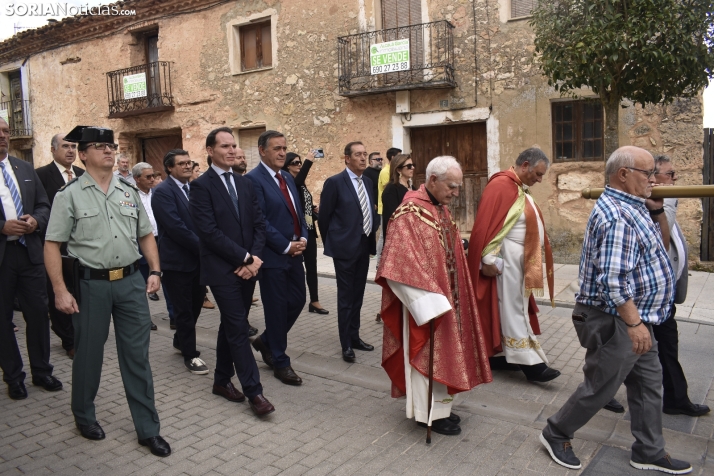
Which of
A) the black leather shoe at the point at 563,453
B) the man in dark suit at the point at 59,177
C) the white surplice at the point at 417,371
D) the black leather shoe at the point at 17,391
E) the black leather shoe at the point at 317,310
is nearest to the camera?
the black leather shoe at the point at 563,453

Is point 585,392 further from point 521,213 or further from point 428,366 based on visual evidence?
point 521,213

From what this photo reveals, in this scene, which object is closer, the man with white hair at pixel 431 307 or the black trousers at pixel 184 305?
the man with white hair at pixel 431 307

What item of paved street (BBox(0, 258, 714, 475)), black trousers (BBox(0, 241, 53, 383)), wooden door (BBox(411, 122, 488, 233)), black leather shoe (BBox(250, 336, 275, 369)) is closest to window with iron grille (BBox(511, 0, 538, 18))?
wooden door (BBox(411, 122, 488, 233))

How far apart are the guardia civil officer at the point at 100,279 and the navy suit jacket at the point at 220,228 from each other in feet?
1.63

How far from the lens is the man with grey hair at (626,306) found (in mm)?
3117

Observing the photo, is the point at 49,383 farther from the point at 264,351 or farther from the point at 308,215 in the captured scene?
the point at 308,215

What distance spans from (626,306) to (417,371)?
1342mm

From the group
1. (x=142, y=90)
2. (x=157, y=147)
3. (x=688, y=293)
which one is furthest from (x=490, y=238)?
(x=157, y=147)

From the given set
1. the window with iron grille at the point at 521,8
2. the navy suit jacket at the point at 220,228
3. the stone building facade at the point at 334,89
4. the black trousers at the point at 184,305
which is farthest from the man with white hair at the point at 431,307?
the window with iron grille at the point at 521,8

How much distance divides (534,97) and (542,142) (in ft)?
2.79

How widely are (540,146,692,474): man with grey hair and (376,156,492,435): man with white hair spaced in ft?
2.35

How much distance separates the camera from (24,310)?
479 cm

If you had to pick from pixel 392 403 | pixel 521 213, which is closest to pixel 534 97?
pixel 521 213

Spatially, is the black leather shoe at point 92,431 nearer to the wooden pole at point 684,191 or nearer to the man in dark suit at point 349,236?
the man in dark suit at point 349,236
